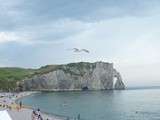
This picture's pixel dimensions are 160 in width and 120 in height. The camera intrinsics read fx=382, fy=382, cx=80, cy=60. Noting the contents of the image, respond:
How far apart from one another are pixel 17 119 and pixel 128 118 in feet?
135

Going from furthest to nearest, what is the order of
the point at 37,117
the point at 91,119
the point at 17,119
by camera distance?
the point at 91,119 < the point at 17,119 < the point at 37,117

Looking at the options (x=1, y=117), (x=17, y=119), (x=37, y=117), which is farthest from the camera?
(x=17, y=119)

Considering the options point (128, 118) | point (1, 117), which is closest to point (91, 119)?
point (128, 118)

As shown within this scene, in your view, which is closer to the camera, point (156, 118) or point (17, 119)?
point (17, 119)

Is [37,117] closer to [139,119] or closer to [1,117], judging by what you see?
[1,117]

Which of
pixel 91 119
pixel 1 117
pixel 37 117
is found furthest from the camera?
pixel 91 119

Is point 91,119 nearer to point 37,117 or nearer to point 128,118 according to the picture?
point 128,118

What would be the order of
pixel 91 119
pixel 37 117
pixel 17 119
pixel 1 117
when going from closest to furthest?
pixel 1 117 → pixel 37 117 → pixel 17 119 → pixel 91 119

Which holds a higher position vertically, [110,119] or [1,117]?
[1,117]

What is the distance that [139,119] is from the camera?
3487 inches

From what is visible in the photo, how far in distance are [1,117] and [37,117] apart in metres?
27.1

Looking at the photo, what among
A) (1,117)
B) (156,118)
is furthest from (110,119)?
(1,117)

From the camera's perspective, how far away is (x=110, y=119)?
87.4m

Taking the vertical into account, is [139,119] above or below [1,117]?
below
